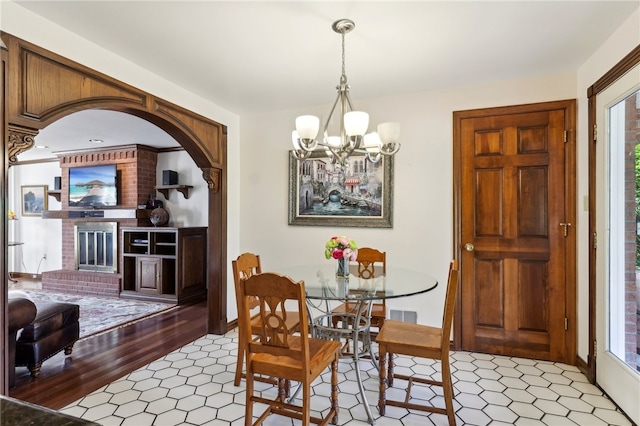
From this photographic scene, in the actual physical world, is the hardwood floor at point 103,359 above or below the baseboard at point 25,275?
below

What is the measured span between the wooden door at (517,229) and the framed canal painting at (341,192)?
69cm

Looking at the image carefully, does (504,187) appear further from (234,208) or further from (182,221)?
(182,221)

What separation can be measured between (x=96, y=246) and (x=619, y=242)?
6.67 metres

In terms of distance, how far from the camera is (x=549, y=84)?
2.87 meters

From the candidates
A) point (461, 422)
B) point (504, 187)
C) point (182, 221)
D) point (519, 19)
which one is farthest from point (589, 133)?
point (182, 221)

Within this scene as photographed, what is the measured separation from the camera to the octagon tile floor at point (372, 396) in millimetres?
2104

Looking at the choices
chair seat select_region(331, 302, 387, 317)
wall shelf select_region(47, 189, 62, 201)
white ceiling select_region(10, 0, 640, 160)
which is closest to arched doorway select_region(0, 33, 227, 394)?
white ceiling select_region(10, 0, 640, 160)

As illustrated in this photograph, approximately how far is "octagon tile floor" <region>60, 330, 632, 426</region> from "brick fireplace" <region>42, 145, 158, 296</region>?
3.26 m

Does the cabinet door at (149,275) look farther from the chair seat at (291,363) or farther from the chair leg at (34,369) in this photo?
the chair seat at (291,363)

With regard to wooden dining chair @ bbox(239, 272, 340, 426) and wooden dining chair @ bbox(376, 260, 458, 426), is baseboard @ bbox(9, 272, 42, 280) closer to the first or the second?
wooden dining chair @ bbox(239, 272, 340, 426)

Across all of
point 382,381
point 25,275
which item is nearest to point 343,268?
point 382,381

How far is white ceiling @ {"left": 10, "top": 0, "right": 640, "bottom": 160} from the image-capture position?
1920 millimetres

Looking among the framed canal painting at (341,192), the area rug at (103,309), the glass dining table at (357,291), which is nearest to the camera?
the glass dining table at (357,291)

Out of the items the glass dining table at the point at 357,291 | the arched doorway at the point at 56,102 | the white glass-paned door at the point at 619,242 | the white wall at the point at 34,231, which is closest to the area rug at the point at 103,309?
the white wall at the point at 34,231
